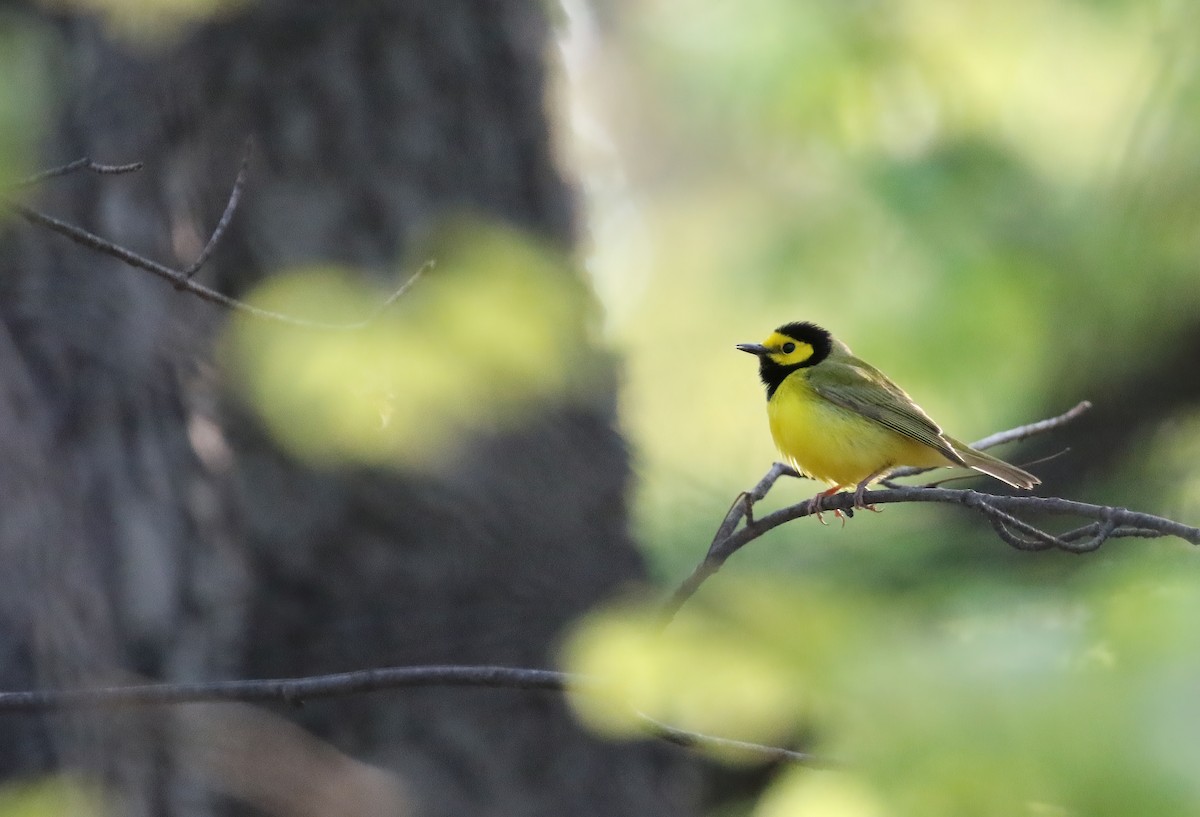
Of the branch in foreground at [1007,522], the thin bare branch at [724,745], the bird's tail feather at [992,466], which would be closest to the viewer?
the branch in foreground at [1007,522]

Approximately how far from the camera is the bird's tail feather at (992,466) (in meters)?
3.40

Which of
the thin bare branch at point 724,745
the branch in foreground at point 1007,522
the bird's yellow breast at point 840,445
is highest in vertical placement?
the bird's yellow breast at point 840,445

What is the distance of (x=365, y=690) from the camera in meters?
2.18

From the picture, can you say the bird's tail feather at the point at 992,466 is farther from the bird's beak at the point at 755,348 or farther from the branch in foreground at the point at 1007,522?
the branch in foreground at the point at 1007,522

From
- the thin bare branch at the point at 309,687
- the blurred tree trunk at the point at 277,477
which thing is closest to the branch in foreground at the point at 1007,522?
the thin bare branch at the point at 309,687

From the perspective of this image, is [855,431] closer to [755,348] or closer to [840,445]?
[840,445]

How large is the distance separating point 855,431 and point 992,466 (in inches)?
14.8

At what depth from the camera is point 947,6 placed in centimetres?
408

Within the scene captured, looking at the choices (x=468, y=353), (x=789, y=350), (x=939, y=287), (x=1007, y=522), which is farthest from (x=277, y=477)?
(x=1007, y=522)

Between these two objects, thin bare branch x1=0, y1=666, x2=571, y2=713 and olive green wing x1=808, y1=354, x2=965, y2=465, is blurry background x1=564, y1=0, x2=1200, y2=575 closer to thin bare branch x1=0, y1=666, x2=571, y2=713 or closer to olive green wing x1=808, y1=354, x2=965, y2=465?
olive green wing x1=808, y1=354, x2=965, y2=465

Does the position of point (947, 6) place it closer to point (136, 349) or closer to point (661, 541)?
point (661, 541)

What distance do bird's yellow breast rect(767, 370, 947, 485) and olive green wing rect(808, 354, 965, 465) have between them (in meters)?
0.03

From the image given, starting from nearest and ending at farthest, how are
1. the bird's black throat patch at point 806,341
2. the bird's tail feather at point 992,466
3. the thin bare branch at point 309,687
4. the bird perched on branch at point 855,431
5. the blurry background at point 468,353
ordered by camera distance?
the thin bare branch at point 309,687
the blurry background at point 468,353
the bird's tail feather at point 992,466
the bird perched on branch at point 855,431
the bird's black throat patch at point 806,341

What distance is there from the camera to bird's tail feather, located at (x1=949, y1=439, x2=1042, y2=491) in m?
3.40
